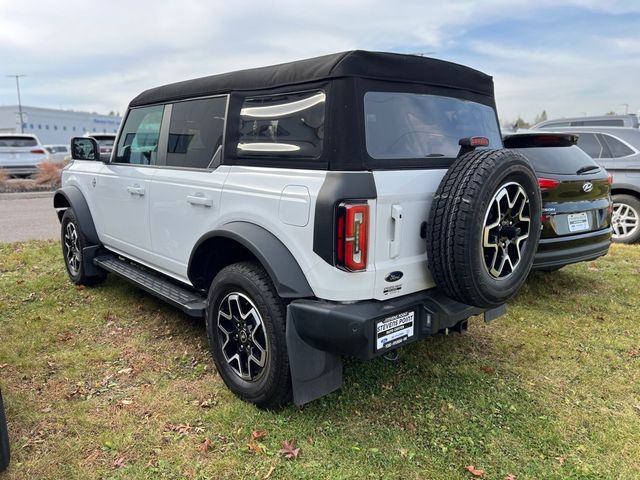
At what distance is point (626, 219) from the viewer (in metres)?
7.54

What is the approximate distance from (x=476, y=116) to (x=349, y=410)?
6.82 ft

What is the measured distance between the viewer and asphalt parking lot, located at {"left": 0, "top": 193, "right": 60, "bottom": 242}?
8.20 m

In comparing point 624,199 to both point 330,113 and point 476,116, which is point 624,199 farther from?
point 330,113

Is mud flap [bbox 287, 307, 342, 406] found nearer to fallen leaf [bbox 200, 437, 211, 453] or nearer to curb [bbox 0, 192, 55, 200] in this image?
fallen leaf [bbox 200, 437, 211, 453]

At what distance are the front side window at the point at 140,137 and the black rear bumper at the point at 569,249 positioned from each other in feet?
10.9

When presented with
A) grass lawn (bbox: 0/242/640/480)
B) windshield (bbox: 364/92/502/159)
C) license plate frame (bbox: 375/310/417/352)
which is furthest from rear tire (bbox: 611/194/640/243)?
license plate frame (bbox: 375/310/417/352)

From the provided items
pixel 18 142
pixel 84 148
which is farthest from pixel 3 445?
pixel 18 142

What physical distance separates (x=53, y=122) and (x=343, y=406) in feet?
253

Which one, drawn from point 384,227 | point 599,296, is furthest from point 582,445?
point 599,296

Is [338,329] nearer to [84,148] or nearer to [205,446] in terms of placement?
[205,446]

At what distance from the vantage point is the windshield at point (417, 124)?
270cm

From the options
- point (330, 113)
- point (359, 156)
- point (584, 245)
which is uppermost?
point (330, 113)

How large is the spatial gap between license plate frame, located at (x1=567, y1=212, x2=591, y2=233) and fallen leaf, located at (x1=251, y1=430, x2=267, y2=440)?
321 centimetres

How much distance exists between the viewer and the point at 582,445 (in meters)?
2.73
